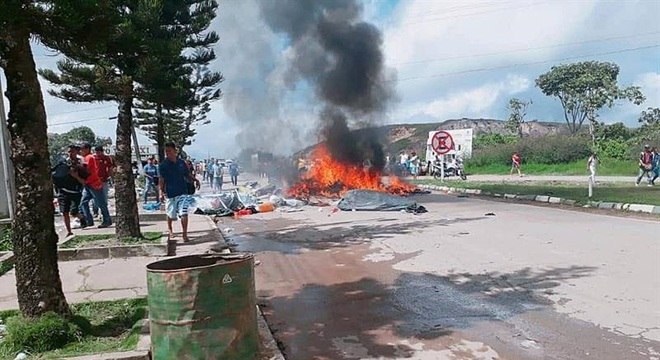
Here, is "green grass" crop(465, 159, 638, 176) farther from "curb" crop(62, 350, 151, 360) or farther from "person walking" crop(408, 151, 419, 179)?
"curb" crop(62, 350, 151, 360)

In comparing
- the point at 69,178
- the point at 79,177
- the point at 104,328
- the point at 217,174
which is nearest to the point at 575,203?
the point at 79,177

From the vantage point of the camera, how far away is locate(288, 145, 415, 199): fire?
19625 millimetres

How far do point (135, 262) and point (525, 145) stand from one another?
33.1 meters

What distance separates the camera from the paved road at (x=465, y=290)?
4180 millimetres

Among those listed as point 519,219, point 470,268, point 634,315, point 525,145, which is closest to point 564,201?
point 519,219

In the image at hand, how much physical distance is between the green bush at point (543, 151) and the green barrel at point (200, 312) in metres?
33.5

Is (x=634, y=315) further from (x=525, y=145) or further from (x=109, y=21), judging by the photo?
(x=525, y=145)

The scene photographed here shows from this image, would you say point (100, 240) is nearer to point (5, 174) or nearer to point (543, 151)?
point (5, 174)

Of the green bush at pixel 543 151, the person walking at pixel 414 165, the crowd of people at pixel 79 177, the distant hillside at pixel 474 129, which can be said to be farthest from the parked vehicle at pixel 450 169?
the crowd of people at pixel 79 177

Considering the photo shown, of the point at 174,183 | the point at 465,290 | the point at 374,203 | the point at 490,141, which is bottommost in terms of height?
the point at 465,290

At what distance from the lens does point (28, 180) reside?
393 cm

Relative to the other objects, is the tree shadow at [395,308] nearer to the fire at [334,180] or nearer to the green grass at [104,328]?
the green grass at [104,328]

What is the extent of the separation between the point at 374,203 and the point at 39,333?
11478mm

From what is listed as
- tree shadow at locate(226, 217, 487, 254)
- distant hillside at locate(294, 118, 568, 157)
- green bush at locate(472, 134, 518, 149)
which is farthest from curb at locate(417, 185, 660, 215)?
distant hillside at locate(294, 118, 568, 157)
